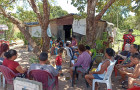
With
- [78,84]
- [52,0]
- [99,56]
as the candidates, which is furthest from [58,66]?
[52,0]

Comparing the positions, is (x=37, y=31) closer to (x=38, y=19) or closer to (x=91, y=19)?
(x=38, y=19)

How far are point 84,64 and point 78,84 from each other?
81cm

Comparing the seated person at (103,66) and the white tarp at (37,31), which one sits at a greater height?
the white tarp at (37,31)

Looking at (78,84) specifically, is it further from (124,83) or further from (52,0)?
(52,0)

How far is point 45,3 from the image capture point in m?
4.59

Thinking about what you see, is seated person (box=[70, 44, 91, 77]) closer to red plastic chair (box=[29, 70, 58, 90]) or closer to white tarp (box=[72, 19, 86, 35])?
red plastic chair (box=[29, 70, 58, 90])

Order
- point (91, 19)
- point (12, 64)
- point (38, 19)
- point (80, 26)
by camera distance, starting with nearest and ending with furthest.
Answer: point (12, 64) → point (38, 19) → point (91, 19) → point (80, 26)

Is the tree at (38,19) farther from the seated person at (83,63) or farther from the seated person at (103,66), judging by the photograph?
the seated person at (103,66)

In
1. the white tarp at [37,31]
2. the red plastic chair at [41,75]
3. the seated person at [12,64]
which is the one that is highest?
the white tarp at [37,31]

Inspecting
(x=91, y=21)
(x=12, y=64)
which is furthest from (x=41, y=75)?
(x=91, y=21)

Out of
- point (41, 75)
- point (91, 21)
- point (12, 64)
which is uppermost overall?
point (91, 21)

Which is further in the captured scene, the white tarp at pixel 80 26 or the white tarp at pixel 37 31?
the white tarp at pixel 37 31

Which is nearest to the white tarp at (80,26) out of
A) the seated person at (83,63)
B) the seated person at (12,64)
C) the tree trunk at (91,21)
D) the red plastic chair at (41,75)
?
A: the tree trunk at (91,21)

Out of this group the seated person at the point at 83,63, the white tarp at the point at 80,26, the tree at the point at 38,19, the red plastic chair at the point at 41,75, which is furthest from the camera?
the white tarp at the point at 80,26
